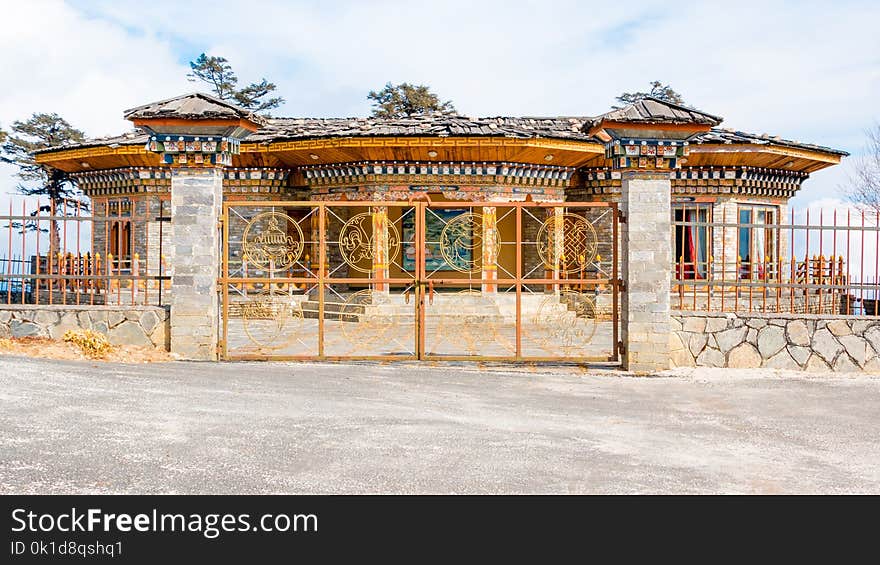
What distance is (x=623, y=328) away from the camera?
33.3 feet

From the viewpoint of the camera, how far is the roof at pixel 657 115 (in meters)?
9.73

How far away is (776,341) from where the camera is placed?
1015cm

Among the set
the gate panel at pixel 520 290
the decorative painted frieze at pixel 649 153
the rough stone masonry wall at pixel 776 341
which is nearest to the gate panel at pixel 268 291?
the gate panel at pixel 520 290

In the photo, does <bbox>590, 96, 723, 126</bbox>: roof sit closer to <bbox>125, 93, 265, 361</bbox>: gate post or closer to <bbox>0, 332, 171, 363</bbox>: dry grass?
<bbox>125, 93, 265, 361</bbox>: gate post

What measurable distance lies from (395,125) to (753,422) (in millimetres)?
12473

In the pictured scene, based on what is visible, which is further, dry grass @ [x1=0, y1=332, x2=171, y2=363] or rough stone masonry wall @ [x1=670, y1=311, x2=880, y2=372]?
rough stone masonry wall @ [x1=670, y1=311, x2=880, y2=372]

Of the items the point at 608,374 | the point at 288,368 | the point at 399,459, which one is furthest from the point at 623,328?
the point at 399,459

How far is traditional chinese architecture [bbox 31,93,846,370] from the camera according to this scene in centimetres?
994

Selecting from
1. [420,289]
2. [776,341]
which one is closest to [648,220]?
[776,341]

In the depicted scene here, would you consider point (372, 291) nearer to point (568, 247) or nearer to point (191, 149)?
point (568, 247)

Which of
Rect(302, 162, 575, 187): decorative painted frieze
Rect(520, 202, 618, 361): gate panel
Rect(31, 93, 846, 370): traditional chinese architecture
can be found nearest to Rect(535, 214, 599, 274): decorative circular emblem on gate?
Rect(520, 202, 618, 361): gate panel

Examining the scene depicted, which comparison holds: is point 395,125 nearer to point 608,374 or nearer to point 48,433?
point 608,374

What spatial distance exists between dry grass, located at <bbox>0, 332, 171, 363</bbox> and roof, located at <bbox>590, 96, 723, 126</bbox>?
248 inches

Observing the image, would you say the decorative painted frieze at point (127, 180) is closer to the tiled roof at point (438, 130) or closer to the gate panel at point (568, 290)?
the tiled roof at point (438, 130)
